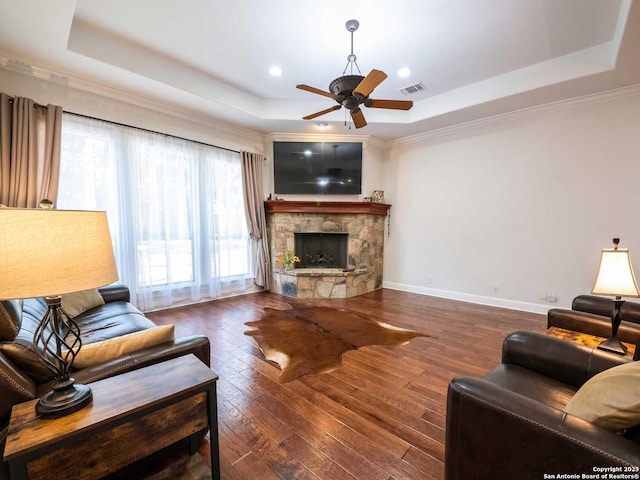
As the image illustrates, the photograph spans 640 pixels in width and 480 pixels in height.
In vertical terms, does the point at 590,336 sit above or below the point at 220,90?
below

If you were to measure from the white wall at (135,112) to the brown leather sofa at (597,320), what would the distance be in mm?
4690

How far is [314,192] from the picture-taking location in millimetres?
Result: 5016

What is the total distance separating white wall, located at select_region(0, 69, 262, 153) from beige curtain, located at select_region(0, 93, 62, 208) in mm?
237

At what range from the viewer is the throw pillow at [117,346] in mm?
1300

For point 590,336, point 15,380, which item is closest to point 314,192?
point 590,336

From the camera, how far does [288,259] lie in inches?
193

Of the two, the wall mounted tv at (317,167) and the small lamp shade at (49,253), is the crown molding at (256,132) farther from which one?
the small lamp shade at (49,253)

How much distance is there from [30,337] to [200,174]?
332 centimetres

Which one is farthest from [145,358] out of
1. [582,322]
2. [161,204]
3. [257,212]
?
[257,212]

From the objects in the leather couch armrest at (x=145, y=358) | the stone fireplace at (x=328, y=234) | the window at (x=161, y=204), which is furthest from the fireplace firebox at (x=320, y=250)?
the leather couch armrest at (x=145, y=358)

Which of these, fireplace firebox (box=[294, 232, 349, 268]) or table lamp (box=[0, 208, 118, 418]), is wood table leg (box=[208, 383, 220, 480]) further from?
fireplace firebox (box=[294, 232, 349, 268])

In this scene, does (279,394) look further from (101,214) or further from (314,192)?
(314,192)

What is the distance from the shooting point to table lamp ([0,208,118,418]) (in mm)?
845

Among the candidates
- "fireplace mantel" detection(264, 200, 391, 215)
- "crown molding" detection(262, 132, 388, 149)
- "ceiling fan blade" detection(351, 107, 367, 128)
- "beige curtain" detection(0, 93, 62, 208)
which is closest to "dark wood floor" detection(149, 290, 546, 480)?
"beige curtain" detection(0, 93, 62, 208)
